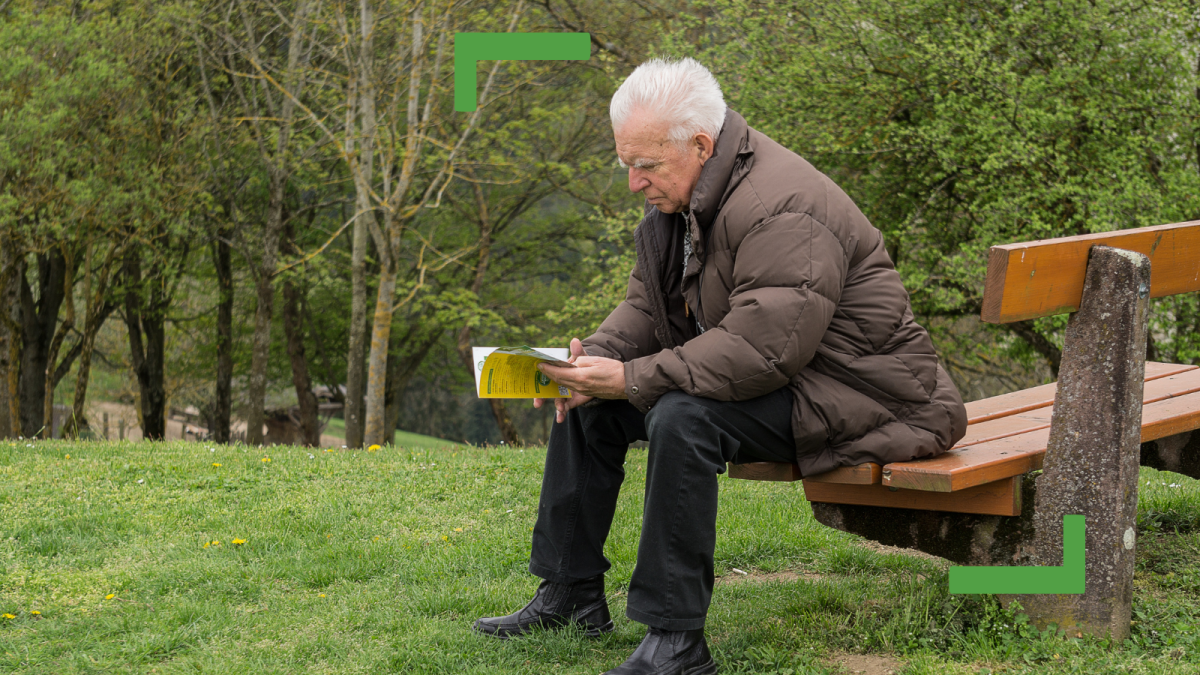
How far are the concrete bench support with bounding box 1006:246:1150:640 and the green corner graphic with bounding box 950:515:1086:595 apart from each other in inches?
0.8

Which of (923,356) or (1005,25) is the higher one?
(1005,25)

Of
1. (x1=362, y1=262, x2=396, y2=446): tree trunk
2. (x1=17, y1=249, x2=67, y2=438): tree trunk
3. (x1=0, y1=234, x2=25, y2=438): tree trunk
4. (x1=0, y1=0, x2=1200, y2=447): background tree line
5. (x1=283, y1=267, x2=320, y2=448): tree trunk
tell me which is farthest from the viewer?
(x1=283, y1=267, x2=320, y2=448): tree trunk

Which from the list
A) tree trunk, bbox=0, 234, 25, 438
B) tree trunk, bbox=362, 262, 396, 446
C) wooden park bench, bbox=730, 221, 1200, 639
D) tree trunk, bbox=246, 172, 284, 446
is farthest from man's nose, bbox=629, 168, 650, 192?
tree trunk, bbox=246, 172, 284, 446

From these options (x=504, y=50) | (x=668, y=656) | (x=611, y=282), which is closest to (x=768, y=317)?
(x=668, y=656)

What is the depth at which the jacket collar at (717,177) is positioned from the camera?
2809 millimetres

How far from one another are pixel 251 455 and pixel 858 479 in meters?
4.36

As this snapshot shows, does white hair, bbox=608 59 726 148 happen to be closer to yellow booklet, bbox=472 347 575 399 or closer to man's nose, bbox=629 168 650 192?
man's nose, bbox=629 168 650 192

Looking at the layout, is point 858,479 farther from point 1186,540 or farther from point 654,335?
point 1186,540

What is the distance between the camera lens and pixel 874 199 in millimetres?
11688

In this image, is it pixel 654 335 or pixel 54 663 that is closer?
pixel 54 663

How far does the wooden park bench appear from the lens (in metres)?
2.58

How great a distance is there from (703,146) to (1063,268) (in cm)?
102

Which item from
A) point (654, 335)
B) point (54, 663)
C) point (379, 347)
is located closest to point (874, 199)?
point (379, 347)

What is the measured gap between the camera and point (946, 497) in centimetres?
281
